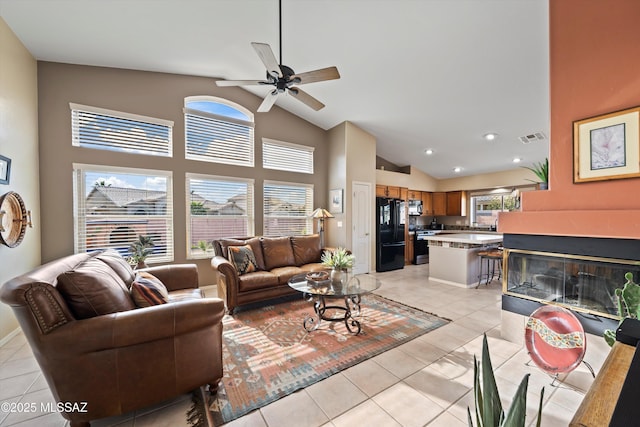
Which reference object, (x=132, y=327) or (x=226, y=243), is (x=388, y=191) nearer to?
(x=226, y=243)

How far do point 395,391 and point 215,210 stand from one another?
3865 millimetres

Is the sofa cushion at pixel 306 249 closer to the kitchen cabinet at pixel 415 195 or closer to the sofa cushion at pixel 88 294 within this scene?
the sofa cushion at pixel 88 294

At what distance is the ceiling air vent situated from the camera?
4.52 metres

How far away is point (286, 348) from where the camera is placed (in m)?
2.41

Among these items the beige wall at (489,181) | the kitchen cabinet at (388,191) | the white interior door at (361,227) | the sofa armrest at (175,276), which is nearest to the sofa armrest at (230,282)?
the sofa armrest at (175,276)

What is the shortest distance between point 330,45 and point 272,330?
141 inches

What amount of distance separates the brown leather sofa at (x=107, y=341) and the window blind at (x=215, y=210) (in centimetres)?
252

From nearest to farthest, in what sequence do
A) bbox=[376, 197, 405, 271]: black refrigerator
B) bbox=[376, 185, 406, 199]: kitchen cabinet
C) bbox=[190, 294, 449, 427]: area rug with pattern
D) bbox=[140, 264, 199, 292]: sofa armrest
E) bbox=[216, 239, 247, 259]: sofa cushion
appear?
bbox=[190, 294, 449, 427]: area rug with pattern < bbox=[140, 264, 199, 292]: sofa armrest < bbox=[216, 239, 247, 259]: sofa cushion < bbox=[376, 197, 405, 271]: black refrigerator < bbox=[376, 185, 406, 199]: kitchen cabinet

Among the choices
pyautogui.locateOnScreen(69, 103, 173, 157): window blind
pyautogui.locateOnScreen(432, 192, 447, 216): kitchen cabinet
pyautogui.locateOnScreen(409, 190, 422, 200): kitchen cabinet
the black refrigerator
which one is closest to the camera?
pyautogui.locateOnScreen(69, 103, 173, 157): window blind

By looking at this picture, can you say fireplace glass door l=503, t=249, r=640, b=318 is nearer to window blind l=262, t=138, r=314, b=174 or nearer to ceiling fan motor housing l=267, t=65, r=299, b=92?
ceiling fan motor housing l=267, t=65, r=299, b=92

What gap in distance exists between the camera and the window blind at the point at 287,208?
504 cm

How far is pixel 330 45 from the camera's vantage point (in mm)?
3166

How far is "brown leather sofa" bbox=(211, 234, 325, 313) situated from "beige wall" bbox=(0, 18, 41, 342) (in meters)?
1.98

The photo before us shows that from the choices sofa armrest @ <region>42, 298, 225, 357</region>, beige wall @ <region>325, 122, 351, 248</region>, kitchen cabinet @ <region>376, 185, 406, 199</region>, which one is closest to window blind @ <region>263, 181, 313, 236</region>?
beige wall @ <region>325, 122, 351, 248</region>
